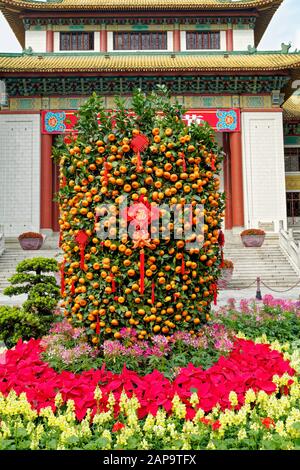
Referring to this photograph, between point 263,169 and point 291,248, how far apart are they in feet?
19.2

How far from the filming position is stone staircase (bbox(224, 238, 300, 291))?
15133 millimetres

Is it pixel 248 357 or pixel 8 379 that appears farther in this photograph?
pixel 248 357

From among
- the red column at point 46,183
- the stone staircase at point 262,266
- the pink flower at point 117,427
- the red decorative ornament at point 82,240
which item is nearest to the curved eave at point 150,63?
the red column at point 46,183

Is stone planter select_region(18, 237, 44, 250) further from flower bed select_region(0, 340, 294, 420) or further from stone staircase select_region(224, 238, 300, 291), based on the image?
flower bed select_region(0, 340, 294, 420)

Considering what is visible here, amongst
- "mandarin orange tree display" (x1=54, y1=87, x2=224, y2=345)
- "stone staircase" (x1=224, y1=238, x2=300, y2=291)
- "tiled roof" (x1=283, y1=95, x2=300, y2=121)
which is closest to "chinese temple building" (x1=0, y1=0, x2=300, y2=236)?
"tiled roof" (x1=283, y1=95, x2=300, y2=121)

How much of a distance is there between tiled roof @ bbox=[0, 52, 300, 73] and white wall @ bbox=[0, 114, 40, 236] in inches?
98.7

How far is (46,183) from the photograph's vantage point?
21312 millimetres

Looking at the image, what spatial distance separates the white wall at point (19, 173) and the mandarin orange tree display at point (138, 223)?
1783 centimetres

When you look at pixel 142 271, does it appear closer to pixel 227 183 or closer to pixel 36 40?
pixel 227 183

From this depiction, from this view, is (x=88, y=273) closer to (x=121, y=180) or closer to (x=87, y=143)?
(x=121, y=180)

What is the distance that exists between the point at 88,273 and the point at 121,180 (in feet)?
2.61

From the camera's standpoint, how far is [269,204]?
21.5 m

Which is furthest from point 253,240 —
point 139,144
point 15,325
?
point 139,144
